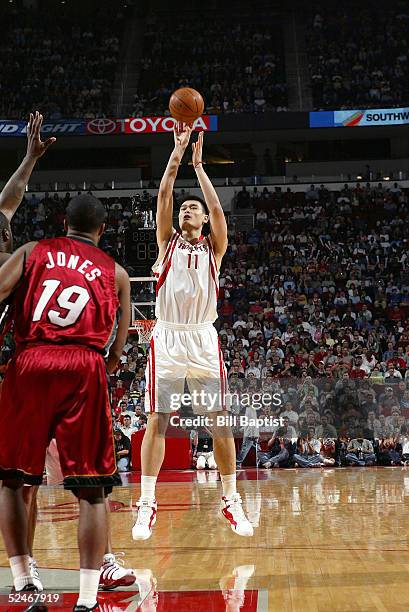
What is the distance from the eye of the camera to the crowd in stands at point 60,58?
1089 inches

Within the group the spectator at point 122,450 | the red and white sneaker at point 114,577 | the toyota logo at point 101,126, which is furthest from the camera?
the toyota logo at point 101,126

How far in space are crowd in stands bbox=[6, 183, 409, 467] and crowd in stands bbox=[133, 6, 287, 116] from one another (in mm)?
3793

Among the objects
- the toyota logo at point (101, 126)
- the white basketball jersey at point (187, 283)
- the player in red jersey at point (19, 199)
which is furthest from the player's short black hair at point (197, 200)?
the toyota logo at point (101, 126)

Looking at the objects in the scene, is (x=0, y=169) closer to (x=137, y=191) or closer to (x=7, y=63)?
(x=7, y=63)

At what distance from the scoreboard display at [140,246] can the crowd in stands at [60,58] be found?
13.8 meters

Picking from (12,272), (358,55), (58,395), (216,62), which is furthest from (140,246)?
(358,55)

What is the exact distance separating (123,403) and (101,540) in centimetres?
1054

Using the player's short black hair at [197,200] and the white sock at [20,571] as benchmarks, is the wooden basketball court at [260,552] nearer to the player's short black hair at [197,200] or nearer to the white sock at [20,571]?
the white sock at [20,571]

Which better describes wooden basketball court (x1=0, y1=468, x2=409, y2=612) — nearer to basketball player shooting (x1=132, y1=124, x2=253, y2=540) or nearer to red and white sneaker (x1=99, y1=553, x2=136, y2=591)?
red and white sneaker (x1=99, y1=553, x2=136, y2=591)

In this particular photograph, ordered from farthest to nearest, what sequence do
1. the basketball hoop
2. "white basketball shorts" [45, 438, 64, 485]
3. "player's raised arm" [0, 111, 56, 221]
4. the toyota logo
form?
the toyota logo → the basketball hoop → "player's raised arm" [0, 111, 56, 221] → "white basketball shorts" [45, 438, 64, 485]

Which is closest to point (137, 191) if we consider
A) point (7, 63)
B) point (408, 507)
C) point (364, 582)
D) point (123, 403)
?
point (7, 63)

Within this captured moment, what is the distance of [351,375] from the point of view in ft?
46.6

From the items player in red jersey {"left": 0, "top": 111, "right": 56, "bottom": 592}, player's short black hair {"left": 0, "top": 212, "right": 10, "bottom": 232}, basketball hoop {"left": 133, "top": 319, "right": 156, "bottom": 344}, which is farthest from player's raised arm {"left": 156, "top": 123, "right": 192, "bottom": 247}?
basketball hoop {"left": 133, "top": 319, "right": 156, "bottom": 344}

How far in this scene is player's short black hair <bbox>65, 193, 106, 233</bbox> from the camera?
4.08 m
